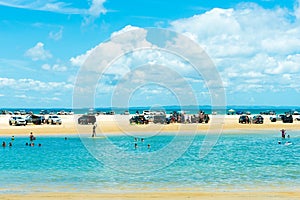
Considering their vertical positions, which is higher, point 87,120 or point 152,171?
point 87,120

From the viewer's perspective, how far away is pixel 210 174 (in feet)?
96.8

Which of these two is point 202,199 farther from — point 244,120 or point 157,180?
point 244,120

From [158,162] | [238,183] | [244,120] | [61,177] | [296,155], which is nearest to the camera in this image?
[238,183]

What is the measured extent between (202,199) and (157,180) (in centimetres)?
665

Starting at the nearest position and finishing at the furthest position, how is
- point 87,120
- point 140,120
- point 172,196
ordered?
point 172,196
point 140,120
point 87,120

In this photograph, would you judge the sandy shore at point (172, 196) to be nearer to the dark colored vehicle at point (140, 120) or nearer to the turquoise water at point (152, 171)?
the turquoise water at point (152, 171)

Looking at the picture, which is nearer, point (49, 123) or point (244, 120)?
point (49, 123)

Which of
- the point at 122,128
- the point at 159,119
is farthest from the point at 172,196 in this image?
the point at 159,119

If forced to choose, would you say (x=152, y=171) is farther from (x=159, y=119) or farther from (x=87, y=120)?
(x=159, y=119)

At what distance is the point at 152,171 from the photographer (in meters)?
31.3

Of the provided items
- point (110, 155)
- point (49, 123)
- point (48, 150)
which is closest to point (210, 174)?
point (110, 155)

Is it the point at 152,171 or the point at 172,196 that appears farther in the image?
the point at 152,171

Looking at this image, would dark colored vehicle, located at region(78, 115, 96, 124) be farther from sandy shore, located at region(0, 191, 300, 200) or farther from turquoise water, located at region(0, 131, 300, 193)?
sandy shore, located at region(0, 191, 300, 200)

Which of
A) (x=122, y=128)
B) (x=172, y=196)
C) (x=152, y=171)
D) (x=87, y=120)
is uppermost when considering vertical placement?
(x=87, y=120)
